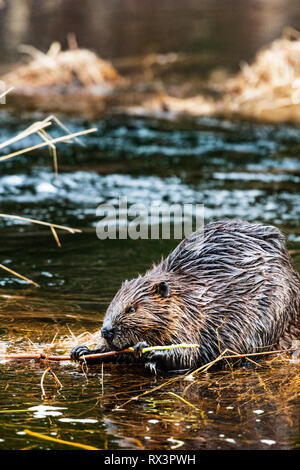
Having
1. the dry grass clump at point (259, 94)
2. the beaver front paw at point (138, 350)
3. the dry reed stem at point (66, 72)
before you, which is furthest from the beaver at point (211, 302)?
the dry reed stem at point (66, 72)

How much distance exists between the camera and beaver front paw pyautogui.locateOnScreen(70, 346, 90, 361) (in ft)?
16.0

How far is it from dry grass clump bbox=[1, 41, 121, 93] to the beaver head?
37.9 ft

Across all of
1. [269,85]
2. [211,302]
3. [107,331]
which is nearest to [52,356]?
[107,331]

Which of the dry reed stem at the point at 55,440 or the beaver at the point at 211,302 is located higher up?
the beaver at the point at 211,302

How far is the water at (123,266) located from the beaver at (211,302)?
19 centimetres

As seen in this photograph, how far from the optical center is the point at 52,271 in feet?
23.2

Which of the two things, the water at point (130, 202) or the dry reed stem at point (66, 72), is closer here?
the water at point (130, 202)

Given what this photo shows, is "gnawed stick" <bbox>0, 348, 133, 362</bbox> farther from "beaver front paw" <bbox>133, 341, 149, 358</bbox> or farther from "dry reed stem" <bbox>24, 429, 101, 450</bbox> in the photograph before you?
"dry reed stem" <bbox>24, 429, 101, 450</bbox>

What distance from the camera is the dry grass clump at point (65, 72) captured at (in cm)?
1599

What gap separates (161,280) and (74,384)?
2.75ft

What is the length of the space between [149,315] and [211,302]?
1.53ft

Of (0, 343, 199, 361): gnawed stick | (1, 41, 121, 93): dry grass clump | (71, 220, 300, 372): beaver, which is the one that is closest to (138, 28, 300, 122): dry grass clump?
(1, 41, 121, 93): dry grass clump

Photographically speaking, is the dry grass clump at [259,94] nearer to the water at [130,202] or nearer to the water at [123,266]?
the water at [130,202]

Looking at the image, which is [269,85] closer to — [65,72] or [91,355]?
[65,72]
